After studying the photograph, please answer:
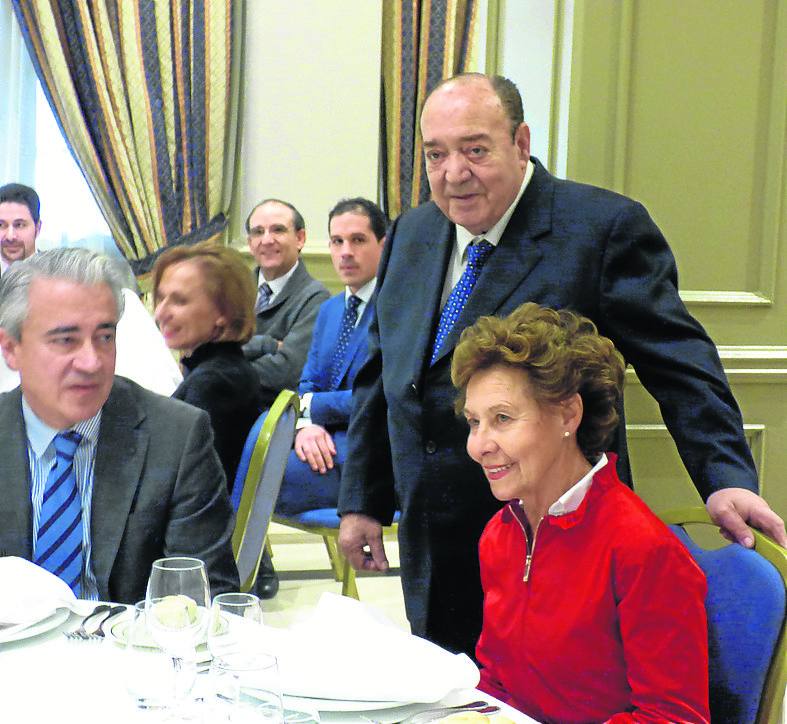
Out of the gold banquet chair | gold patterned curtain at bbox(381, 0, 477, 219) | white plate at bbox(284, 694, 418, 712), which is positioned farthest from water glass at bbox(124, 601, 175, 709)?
gold patterned curtain at bbox(381, 0, 477, 219)

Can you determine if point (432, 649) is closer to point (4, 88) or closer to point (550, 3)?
point (550, 3)

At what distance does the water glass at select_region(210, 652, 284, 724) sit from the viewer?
0.95 m

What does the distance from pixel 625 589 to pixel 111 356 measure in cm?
96

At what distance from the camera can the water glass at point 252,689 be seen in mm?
955

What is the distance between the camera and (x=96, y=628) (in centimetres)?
142

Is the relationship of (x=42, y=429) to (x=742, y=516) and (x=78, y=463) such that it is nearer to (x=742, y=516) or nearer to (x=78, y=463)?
(x=78, y=463)

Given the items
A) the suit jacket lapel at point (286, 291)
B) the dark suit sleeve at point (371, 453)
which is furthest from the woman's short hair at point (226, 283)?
the suit jacket lapel at point (286, 291)

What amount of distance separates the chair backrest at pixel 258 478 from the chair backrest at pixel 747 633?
1478mm

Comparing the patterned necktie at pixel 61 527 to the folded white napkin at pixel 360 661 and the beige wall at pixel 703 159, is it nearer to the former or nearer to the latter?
the folded white napkin at pixel 360 661

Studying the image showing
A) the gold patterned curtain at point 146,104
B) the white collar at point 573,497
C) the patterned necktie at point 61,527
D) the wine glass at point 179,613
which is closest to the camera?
the wine glass at point 179,613

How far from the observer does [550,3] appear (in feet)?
9.54

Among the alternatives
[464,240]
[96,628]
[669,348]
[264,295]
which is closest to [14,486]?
[96,628]

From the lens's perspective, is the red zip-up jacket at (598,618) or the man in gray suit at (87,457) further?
the man in gray suit at (87,457)

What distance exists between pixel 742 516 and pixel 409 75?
4.53 meters
